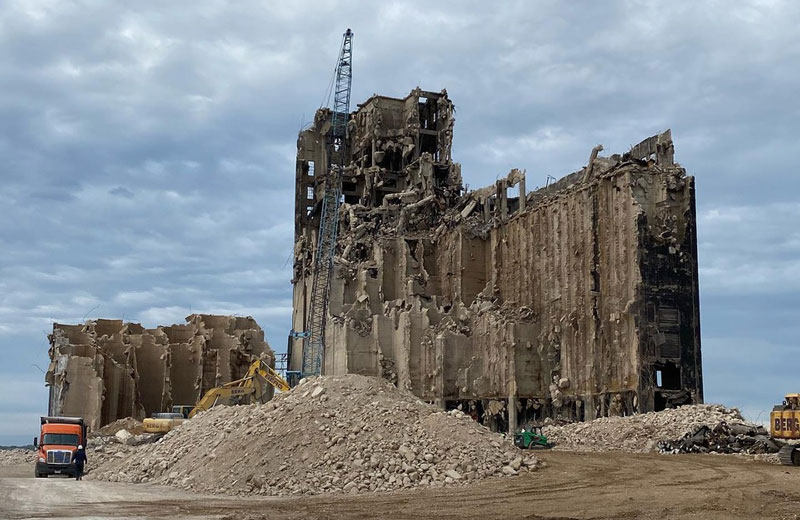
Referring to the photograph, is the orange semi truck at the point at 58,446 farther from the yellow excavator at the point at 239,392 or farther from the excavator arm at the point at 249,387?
the excavator arm at the point at 249,387

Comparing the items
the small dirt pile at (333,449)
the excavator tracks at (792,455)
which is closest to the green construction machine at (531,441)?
the small dirt pile at (333,449)

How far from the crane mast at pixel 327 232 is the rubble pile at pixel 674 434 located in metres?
28.1

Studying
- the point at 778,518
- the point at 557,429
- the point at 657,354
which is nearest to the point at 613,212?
the point at 657,354

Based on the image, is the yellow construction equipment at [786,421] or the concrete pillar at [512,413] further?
the concrete pillar at [512,413]

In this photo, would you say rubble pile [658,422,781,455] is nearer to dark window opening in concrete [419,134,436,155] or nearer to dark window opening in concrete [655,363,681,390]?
dark window opening in concrete [655,363,681,390]

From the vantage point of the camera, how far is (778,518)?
19953 mm

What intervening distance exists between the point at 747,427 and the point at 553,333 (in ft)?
62.1

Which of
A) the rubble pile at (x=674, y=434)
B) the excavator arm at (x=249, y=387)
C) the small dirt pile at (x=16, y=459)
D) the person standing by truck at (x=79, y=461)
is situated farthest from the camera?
the small dirt pile at (x=16, y=459)

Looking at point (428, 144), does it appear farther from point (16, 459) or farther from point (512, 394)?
point (16, 459)

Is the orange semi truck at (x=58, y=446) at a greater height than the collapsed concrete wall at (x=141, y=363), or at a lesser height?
lesser

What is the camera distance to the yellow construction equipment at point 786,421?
32.2m

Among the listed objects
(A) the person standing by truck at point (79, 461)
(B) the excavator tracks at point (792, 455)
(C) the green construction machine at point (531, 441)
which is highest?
(B) the excavator tracks at point (792, 455)

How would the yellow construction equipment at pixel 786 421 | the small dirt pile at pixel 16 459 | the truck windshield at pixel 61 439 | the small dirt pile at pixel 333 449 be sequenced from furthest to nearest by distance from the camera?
the small dirt pile at pixel 16 459, the truck windshield at pixel 61 439, the yellow construction equipment at pixel 786 421, the small dirt pile at pixel 333 449

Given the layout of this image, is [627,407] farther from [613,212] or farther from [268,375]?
[268,375]
